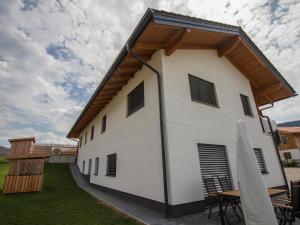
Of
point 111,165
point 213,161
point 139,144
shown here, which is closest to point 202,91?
point 213,161

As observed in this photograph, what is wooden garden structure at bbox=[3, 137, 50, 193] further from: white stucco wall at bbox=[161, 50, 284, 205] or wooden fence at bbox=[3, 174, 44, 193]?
white stucco wall at bbox=[161, 50, 284, 205]

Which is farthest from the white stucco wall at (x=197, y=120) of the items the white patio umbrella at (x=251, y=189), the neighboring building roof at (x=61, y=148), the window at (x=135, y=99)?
the neighboring building roof at (x=61, y=148)

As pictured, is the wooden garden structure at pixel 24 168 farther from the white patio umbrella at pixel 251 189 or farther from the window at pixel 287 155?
the window at pixel 287 155

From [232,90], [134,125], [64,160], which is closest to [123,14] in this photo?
[134,125]

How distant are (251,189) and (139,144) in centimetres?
448

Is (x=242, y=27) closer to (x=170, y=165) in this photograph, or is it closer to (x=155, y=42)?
(x=155, y=42)

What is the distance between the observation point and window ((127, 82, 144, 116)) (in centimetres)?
767

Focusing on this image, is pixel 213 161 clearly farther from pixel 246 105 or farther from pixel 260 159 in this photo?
pixel 246 105

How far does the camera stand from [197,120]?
654 cm

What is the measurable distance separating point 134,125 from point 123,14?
14.4 ft

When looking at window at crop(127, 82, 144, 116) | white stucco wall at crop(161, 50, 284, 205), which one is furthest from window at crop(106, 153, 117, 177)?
white stucco wall at crop(161, 50, 284, 205)

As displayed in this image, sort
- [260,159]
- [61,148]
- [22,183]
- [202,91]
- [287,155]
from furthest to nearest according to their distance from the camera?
[287,155] → [61,148] → [22,183] → [260,159] → [202,91]

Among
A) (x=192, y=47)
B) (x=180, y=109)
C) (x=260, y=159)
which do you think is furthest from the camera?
(x=260, y=159)

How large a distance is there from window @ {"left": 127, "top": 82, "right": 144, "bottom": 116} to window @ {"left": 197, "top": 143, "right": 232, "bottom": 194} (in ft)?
10.1
